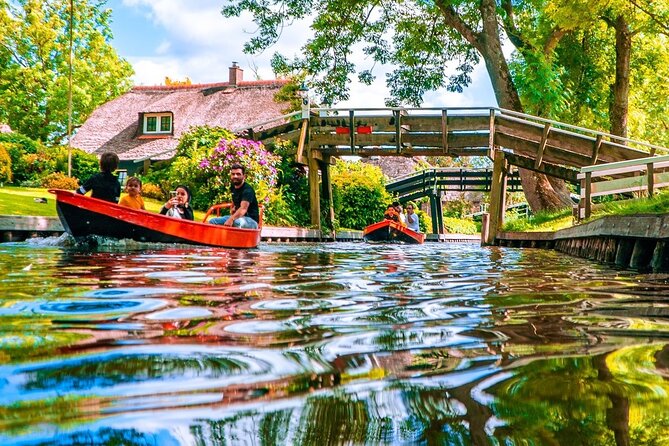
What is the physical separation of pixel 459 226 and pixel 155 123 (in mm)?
21908

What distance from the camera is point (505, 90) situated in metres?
19.0

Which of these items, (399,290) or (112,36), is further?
(112,36)

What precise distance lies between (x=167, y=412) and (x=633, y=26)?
67.1 feet

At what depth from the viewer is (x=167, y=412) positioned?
136 cm

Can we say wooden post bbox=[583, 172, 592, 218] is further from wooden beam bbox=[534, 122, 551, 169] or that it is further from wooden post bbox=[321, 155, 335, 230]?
wooden post bbox=[321, 155, 335, 230]

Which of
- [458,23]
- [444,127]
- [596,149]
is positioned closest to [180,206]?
[444,127]

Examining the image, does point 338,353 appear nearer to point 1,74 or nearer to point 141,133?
point 141,133

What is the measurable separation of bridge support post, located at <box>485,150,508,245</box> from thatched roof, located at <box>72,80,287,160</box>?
1617 centimetres

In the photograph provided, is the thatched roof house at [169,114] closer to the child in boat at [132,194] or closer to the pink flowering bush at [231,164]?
the pink flowering bush at [231,164]

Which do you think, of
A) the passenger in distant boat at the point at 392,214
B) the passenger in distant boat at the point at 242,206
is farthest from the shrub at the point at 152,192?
the passenger in distant boat at the point at 242,206

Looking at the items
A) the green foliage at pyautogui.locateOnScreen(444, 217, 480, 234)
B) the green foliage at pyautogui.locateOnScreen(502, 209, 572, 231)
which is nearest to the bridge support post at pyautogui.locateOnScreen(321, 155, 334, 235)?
the green foliage at pyautogui.locateOnScreen(502, 209, 572, 231)

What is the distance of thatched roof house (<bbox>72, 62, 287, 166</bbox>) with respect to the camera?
3331 cm

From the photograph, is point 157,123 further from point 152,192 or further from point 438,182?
point 438,182

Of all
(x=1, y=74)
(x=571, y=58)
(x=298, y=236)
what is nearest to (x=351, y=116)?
(x=298, y=236)
